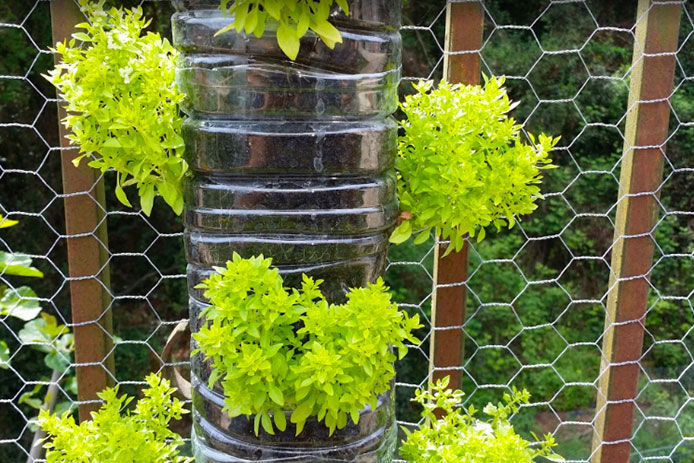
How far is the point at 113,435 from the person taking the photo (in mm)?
899

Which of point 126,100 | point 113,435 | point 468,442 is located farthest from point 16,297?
point 468,442

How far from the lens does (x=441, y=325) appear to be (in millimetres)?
1153

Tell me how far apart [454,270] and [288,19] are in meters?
0.54

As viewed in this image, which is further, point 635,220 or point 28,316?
point 28,316

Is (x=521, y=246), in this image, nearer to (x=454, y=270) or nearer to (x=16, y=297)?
(x=454, y=270)

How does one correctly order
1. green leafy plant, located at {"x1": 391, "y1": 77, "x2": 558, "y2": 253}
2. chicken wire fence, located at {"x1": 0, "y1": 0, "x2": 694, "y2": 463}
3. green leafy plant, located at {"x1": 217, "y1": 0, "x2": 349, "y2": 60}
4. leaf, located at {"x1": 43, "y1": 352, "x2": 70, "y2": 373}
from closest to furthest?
green leafy plant, located at {"x1": 217, "y1": 0, "x2": 349, "y2": 60} → green leafy plant, located at {"x1": 391, "y1": 77, "x2": 558, "y2": 253} → leaf, located at {"x1": 43, "y1": 352, "x2": 70, "y2": 373} → chicken wire fence, located at {"x1": 0, "y1": 0, "x2": 694, "y2": 463}

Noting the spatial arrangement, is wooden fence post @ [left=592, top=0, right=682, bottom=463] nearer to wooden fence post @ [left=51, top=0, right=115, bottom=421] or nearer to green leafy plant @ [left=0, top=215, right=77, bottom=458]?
wooden fence post @ [left=51, top=0, right=115, bottom=421]

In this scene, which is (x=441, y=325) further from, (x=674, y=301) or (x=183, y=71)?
(x=674, y=301)

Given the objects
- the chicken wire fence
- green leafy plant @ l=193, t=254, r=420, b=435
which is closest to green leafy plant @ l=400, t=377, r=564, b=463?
green leafy plant @ l=193, t=254, r=420, b=435

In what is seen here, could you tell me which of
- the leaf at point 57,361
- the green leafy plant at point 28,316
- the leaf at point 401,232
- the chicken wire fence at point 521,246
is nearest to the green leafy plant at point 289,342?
the leaf at point 401,232

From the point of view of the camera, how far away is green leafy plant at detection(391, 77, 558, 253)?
0.87 m

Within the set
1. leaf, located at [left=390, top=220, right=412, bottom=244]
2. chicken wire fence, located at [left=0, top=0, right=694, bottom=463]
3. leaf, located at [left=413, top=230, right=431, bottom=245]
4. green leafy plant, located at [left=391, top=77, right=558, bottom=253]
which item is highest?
green leafy plant, located at [left=391, top=77, right=558, bottom=253]

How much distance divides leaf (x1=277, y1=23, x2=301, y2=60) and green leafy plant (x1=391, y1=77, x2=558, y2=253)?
0.24 meters

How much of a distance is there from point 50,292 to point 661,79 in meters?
2.44
